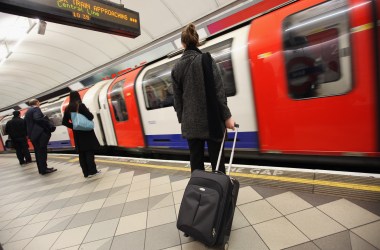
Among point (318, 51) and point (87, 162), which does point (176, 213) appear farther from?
point (87, 162)

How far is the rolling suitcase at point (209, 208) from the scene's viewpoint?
64.4 inches

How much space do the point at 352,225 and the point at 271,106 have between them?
1749mm

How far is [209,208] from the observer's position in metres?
1.65

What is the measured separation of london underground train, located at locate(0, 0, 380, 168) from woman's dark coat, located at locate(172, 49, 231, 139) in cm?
140

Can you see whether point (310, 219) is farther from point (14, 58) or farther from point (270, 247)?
point (14, 58)

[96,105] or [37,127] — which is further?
[96,105]

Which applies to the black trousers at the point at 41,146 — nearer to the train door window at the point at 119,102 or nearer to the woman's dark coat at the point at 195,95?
the train door window at the point at 119,102

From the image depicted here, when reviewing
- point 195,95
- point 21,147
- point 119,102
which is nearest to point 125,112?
point 119,102

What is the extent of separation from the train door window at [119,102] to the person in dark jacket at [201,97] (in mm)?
4167

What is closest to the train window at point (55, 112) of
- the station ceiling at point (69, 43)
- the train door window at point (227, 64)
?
the station ceiling at point (69, 43)

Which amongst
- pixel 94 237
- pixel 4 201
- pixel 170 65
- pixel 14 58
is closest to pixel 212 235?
pixel 94 237

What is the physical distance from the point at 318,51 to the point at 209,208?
2350mm

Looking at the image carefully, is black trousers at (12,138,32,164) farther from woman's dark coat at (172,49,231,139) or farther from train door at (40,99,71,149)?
woman's dark coat at (172,49,231,139)

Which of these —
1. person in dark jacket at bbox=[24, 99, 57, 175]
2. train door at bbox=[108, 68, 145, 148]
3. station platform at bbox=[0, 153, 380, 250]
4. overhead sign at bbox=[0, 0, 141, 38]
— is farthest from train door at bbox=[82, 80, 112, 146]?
station platform at bbox=[0, 153, 380, 250]
